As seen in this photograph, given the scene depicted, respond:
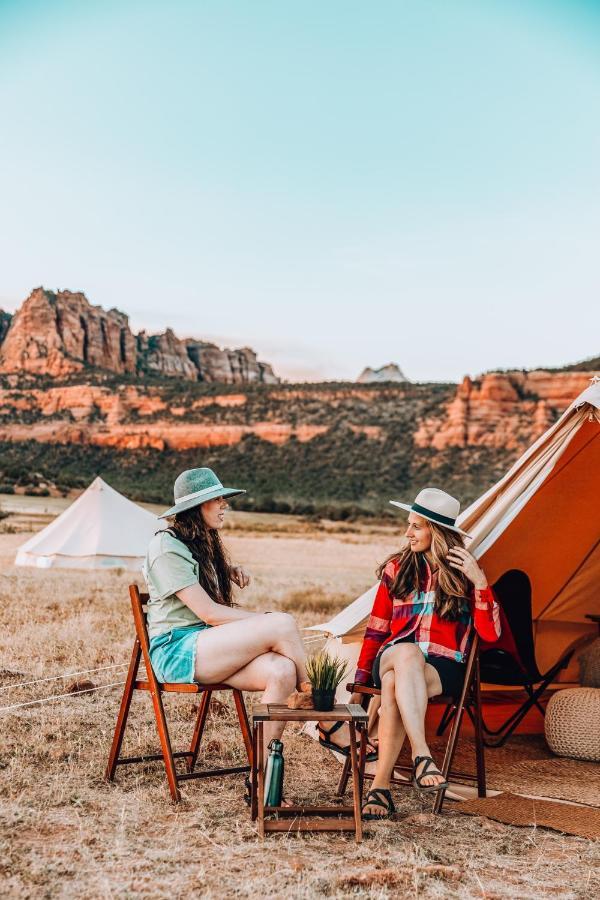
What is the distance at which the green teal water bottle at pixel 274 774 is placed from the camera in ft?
11.1

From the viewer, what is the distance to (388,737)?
3.67m

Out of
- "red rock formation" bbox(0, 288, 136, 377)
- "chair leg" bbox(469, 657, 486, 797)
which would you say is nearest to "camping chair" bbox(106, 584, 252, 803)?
"chair leg" bbox(469, 657, 486, 797)

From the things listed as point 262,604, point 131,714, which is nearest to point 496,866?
point 131,714

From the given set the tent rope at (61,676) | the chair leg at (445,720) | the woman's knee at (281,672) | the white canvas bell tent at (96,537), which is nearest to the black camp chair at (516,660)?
the chair leg at (445,720)

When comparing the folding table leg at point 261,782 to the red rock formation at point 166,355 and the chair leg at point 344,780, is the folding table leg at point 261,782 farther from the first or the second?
the red rock formation at point 166,355

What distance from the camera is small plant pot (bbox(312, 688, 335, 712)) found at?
3328 millimetres

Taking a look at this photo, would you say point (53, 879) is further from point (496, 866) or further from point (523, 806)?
point (523, 806)

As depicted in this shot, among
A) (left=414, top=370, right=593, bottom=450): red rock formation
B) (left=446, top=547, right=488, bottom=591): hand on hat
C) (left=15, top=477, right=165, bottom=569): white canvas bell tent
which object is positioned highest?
(left=414, top=370, right=593, bottom=450): red rock formation

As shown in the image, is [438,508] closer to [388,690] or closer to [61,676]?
[388,690]

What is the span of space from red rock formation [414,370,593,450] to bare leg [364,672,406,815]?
42.8 meters

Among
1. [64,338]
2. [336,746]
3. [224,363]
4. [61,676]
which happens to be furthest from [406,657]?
[224,363]

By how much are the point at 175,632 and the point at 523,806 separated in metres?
1.54

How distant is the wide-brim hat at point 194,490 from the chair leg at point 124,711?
0.56 metres

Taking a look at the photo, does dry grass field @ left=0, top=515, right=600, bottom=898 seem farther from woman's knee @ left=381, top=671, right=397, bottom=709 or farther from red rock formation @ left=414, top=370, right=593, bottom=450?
red rock formation @ left=414, top=370, right=593, bottom=450
